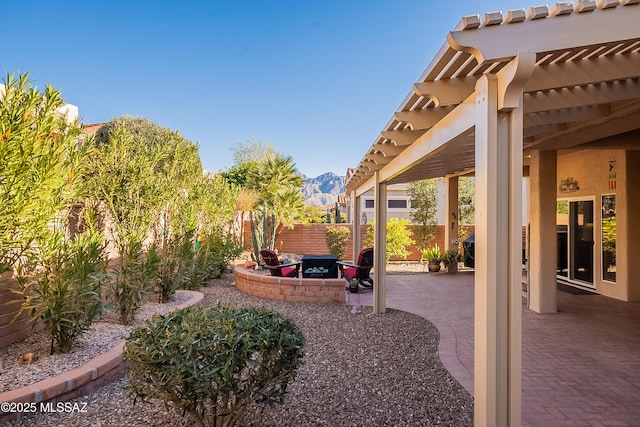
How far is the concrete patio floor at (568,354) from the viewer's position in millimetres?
3730

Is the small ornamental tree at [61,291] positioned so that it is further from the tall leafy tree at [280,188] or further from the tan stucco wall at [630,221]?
the tall leafy tree at [280,188]

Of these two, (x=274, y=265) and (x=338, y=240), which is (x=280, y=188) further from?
(x=274, y=265)

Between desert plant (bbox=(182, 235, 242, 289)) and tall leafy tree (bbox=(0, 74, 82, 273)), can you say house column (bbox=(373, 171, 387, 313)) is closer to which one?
desert plant (bbox=(182, 235, 242, 289))

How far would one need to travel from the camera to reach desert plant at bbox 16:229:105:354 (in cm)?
431

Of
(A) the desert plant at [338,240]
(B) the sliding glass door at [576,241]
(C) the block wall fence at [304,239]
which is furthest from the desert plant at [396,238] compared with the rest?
(B) the sliding glass door at [576,241]

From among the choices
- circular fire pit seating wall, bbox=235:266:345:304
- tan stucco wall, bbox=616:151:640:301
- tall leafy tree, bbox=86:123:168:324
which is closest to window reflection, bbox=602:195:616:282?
tan stucco wall, bbox=616:151:640:301

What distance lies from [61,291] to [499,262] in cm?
419

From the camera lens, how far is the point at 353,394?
4020 millimetres

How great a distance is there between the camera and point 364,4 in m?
18.1

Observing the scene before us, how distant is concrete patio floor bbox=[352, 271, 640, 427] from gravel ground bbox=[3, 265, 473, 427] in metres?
0.34

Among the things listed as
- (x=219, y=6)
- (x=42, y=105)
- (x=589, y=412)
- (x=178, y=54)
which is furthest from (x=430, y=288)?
(x=178, y=54)

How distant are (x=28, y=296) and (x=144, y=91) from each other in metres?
30.9

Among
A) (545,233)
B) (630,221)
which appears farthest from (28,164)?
(630,221)

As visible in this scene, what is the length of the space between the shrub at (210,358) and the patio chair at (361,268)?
6.44 metres
